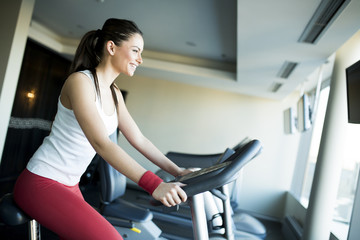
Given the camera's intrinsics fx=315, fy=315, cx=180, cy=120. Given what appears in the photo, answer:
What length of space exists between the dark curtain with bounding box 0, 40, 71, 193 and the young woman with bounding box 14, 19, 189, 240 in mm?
4211

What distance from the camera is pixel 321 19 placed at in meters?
2.51

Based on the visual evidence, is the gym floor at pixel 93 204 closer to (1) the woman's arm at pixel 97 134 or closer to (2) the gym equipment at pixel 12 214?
(2) the gym equipment at pixel 12 214

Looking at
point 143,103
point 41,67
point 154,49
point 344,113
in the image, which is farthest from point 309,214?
point 41,67

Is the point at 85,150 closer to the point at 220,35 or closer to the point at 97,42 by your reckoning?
the point at 97,42

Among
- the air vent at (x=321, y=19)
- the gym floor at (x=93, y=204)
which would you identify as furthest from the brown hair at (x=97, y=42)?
the gym floor at (x=93, y=204)

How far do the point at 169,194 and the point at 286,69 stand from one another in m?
3.75

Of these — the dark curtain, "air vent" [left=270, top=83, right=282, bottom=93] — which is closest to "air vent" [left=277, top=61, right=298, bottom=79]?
"air vent" [left=270, top=83, right=282, bottom=93]

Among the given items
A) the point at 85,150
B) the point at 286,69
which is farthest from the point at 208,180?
the point at 286,69

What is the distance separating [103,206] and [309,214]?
214cm

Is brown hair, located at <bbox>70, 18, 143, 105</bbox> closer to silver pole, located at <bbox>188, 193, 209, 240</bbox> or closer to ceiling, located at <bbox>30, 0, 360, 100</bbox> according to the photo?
silver pole, located at <bbox>188, 193, 209, 240</bbox>

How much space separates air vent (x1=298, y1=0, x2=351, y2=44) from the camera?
2230 millimetres

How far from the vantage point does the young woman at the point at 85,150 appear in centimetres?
95

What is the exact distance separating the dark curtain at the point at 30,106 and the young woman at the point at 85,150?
4.21m

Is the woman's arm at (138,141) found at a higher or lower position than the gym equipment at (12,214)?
higher
